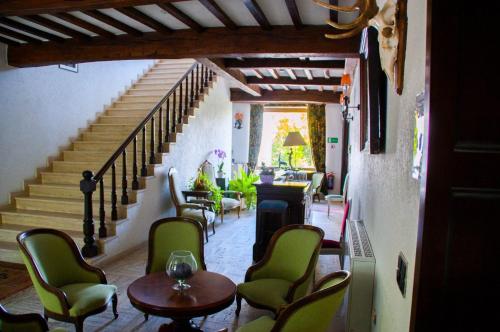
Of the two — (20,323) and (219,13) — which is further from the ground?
(219,13)

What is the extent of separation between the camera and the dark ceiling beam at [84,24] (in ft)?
12.4

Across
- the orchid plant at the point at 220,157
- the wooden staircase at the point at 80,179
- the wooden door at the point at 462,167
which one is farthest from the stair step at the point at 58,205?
the wooden door at the point at 462,167

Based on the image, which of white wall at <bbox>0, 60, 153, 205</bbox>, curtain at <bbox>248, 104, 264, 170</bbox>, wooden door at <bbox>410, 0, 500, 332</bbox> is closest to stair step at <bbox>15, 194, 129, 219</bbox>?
white wall at <bbox>0, 60, 153, 205</bbox>

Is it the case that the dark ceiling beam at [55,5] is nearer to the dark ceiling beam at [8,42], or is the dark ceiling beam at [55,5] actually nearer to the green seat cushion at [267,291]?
the dark ceiling beam at [8,42]

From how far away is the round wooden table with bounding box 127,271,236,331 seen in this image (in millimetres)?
2090

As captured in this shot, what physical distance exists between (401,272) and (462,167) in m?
0.67

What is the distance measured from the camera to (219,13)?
363 cm

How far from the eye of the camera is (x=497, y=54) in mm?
955

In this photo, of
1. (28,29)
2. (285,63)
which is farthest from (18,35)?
(285,63)

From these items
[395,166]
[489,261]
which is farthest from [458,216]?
[395,166]

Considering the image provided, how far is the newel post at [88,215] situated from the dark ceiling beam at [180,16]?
196 cm

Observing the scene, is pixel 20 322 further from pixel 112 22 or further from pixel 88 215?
pixel 112 22

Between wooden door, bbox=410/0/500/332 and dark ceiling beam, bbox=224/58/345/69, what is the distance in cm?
497

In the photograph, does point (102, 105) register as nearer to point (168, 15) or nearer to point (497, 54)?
point (168, 15)
